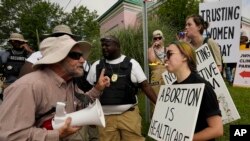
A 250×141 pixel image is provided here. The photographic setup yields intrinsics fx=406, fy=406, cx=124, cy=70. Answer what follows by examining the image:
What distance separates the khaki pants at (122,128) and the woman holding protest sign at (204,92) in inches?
68.2

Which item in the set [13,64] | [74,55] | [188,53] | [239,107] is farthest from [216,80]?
[239,107]

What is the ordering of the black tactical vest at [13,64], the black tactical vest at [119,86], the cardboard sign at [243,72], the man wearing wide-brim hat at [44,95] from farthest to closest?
the black tactical vest at [13,64] < the cardboard sign at [243,72] < the black tactical vest at [119,86] < the man wearing wide-brim hat at [44,95]

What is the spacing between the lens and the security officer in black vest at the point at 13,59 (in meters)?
6.90

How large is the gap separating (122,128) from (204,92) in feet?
6.91

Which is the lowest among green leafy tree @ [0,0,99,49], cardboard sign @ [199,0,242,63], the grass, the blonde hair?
the grass

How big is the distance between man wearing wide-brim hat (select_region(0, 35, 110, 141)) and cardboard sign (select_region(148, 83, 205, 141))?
76 centimetres

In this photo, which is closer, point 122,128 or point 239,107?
point 122,128

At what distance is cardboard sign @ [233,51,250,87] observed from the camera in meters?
6.39

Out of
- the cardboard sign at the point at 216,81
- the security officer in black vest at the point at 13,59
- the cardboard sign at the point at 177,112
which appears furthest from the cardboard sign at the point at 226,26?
the security officer in black vest at the point at 13,59

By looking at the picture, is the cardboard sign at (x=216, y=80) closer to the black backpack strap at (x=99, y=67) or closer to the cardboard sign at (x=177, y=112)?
the cardboard sign at (x=177, y=112)

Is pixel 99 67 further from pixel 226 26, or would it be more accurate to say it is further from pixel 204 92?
pixel 204 92

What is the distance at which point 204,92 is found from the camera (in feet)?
9.72

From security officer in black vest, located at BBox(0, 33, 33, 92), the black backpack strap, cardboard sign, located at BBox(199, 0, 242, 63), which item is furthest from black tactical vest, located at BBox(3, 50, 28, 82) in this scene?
cardboard sign, located at BBox(199, 0, 242, 63)

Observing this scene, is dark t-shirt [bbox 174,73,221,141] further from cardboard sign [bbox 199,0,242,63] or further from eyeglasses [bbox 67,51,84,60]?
cardboard sign [bbox 199,0,242,63]
